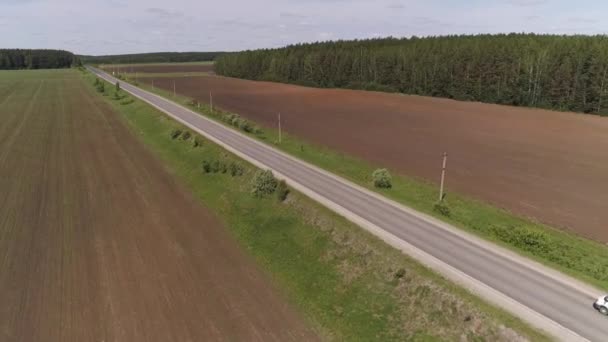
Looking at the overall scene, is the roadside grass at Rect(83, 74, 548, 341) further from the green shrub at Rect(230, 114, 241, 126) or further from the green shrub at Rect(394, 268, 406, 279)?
the green shrub at Rect(230, 114, 241, 126)

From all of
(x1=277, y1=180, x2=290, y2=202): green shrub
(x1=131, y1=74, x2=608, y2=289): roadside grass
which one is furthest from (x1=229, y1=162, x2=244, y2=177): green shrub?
(x1=131, y1=74, x2=608, y2=289): roadside grass

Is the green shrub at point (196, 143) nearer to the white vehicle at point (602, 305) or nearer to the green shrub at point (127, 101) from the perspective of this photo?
the white vehicle at point (602, 305)

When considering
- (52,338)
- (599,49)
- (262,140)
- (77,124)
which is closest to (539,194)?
Answer: (262,140)

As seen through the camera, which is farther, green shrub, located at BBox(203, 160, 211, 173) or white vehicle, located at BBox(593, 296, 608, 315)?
green shrub, located at BBox(203, 160, 211, 173)

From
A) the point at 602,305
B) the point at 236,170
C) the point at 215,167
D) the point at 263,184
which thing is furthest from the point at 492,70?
the point at 602,305

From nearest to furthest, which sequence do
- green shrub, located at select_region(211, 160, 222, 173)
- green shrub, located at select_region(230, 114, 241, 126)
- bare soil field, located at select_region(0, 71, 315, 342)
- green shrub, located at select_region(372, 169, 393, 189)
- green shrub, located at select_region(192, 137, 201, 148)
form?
bare soil field, located at select_region(0, 71, 315, 342), green shrub, located at select_region(372, 169, 393, 189), green shrub, located at select_region(211, 160, 222, 173), green shrub, located at select_region(192, 137, 201, 148), green shrub, located at select_region(230, 114, 241, 126)

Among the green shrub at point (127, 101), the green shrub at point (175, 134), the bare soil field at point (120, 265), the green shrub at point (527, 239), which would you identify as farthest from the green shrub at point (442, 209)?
the green shrub at point (127, 101)
